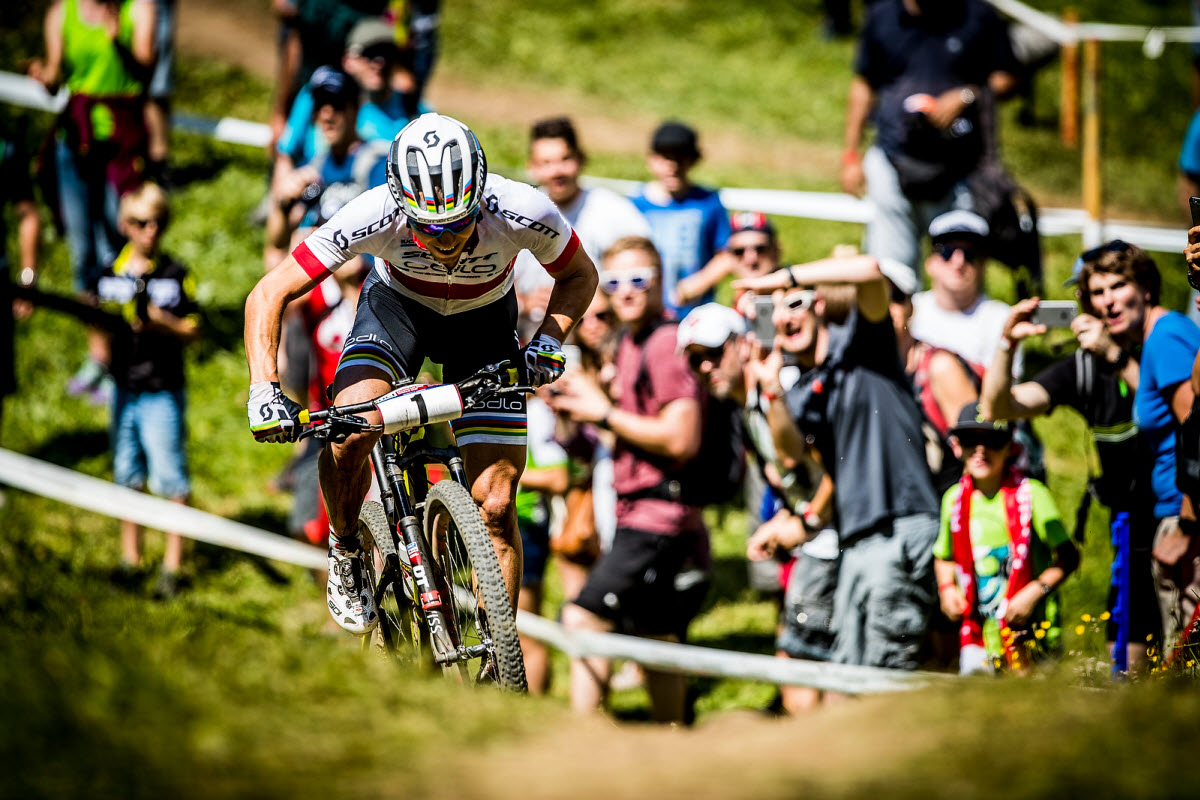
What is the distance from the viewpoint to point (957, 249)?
6973 millimetres

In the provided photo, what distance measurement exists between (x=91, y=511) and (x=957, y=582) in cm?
712

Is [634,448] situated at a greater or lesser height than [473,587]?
greater

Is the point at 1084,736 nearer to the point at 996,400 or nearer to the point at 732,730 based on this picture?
the point at 732,730

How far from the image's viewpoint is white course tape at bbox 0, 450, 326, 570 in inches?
328

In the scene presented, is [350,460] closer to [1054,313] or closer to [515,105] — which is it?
[1054,313]

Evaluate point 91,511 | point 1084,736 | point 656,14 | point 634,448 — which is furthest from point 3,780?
point 656,14

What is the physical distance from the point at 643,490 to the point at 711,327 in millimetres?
1046

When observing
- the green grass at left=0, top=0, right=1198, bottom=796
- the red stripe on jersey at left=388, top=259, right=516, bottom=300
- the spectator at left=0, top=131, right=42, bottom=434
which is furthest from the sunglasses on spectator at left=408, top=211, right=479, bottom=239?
the spectator at left=0, top=131, right=42, bottom=434

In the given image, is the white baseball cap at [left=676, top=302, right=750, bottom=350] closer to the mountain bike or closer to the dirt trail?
the mountain bike

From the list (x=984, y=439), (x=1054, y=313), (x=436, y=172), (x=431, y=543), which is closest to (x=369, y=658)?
(x=431, y=543)

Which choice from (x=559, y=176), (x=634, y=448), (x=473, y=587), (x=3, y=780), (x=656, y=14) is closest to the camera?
(x=3, y=780)

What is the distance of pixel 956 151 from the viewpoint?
8.91m

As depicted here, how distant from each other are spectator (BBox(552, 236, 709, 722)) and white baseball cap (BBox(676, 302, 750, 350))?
0.31m

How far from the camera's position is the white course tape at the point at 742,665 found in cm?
555
